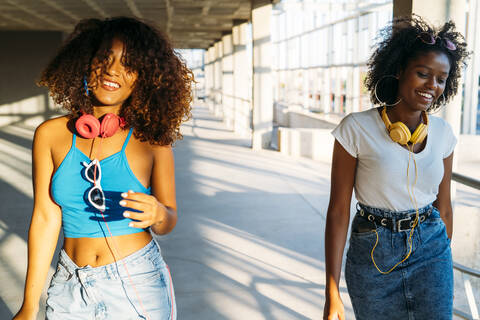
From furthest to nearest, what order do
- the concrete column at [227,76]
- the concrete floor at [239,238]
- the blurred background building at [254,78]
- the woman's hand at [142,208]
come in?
the concrete column at [227,76] < the blurred background building at [254,78] < the concrete floor at [239,238] < the woman's hand at [142,208]

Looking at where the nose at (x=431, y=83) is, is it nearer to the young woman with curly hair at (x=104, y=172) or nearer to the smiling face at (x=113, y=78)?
the young woman with curly hair at (x=104, y=172)

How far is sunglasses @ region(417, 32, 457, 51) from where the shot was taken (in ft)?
6.82

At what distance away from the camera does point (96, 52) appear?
168cm

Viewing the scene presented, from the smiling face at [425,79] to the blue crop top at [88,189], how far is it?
1172mm

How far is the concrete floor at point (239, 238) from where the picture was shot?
161 inches

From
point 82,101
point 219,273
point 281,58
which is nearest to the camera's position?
point 82,101

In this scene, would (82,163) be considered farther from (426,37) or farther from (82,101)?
(426,37)

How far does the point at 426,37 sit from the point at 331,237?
915 millimetres

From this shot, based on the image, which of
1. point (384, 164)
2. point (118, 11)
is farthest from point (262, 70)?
point (384, 164)

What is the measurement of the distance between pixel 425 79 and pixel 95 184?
4.47ft

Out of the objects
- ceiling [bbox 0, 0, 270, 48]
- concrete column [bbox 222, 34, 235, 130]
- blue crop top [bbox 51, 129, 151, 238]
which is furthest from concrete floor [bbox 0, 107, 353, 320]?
concrete column [bbox 222, 34, 235, 130]

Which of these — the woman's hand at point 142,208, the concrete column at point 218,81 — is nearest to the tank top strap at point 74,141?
the woman's hand at point 142,208

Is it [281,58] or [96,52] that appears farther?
[281,58]

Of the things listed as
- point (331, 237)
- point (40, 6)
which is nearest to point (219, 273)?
point (331, 237)
